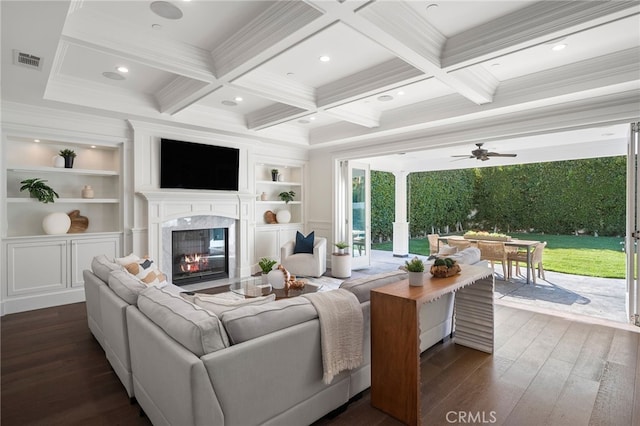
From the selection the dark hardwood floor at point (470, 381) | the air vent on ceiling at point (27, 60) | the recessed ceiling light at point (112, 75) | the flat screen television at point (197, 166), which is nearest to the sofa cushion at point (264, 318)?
the dark hardwood floor at point (470, 381)

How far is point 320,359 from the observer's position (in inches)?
79.1

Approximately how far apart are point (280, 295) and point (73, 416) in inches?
78.0

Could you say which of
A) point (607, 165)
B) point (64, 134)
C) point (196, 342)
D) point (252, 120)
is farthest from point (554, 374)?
point (607, 165)

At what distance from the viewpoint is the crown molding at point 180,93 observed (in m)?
3.81

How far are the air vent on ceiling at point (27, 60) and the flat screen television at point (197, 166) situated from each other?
2.15 meters

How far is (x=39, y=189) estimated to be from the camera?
424 cm

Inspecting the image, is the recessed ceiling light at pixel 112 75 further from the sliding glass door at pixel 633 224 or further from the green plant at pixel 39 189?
the sliding glass door at pixel 633 224

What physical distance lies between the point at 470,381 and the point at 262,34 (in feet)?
10.8

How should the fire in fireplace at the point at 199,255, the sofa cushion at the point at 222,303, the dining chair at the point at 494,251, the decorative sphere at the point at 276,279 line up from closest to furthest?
the sofa cushion at the point at 222,303, the decorative sphere at the point at 276,279, the fire in fireplace at the point at 199,255, the dining chair at the point at 494,251

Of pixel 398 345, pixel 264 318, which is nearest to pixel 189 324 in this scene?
pixel 264 318

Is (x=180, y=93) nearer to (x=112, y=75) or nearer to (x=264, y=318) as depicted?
(x=112, y=75)

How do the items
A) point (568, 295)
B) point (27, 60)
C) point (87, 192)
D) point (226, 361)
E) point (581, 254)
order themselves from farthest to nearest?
1. point (581, 254)
2. point (568, 295)
3. point (87, 192)
4. point (27, 60)
5. point (226, 361)

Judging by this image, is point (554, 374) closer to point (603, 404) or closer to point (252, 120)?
point (603, 404)

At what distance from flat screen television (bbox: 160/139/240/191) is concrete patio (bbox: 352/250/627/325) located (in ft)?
10.5
